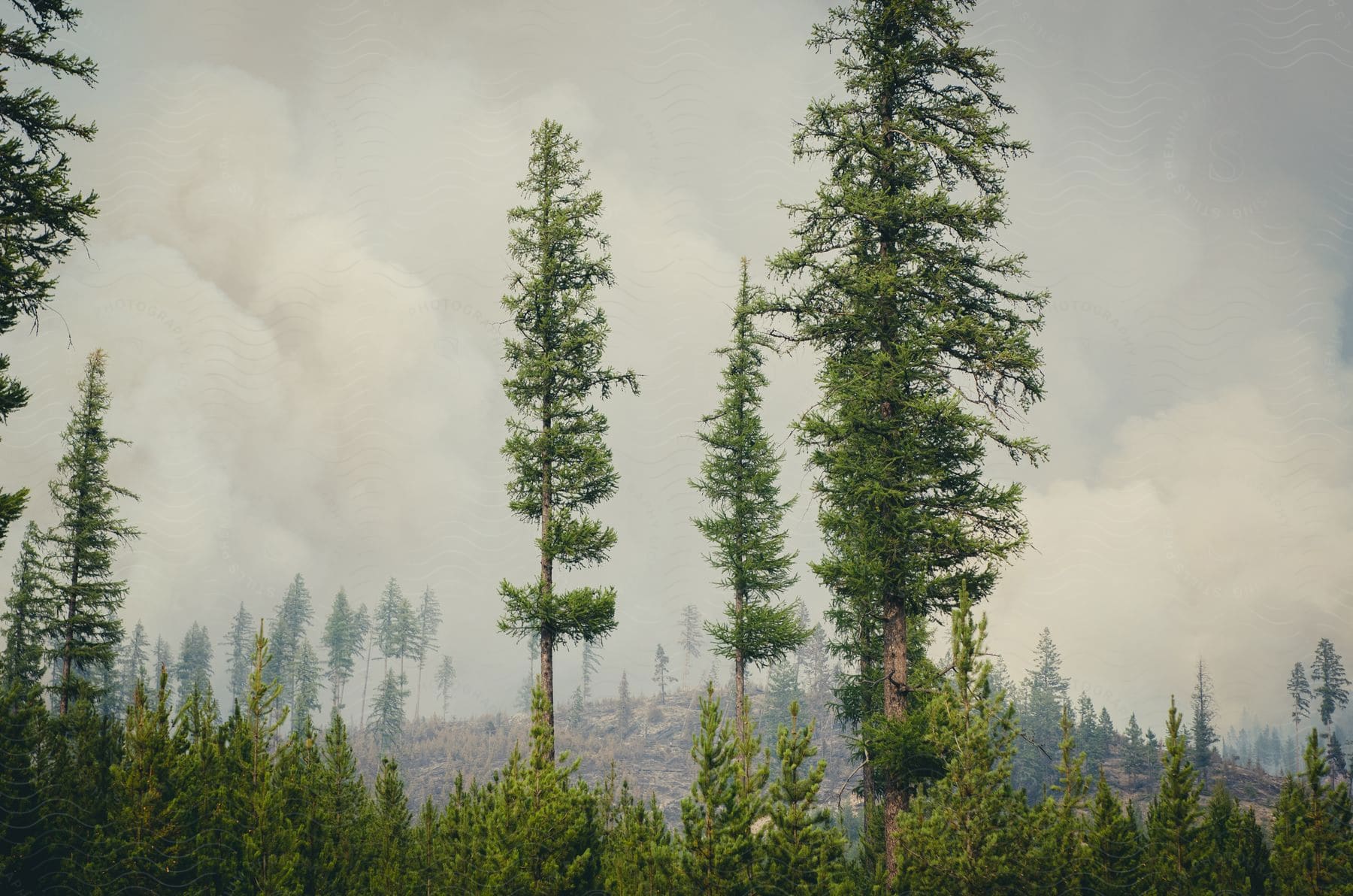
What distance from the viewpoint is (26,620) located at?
31047 mm

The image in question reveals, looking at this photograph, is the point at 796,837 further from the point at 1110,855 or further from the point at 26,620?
the point at 26,620

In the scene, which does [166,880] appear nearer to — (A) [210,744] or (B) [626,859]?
(A) [210,744]

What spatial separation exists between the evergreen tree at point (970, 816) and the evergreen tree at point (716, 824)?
2.02m

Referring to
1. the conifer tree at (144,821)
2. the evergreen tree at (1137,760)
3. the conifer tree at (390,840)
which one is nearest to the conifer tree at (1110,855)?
the conifer tree at (390,840)

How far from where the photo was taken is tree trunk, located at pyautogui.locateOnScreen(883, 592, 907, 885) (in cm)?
1116

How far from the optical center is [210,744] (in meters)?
10.3

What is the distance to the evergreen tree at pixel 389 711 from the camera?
68750 mm

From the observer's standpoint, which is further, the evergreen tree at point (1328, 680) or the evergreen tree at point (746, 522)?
the evergreen tree at point (1328, 680)

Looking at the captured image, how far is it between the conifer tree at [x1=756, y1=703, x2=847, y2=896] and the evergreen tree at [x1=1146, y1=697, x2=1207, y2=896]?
507 cm

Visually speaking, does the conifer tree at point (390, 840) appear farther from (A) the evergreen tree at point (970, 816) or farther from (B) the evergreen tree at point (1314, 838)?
(B) the evergreen tree at point (1314, 838)

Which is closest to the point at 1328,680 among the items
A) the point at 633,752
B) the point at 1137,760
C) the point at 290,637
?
the point at 1137,760

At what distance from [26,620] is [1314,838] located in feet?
140

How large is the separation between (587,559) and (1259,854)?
43.8 ft

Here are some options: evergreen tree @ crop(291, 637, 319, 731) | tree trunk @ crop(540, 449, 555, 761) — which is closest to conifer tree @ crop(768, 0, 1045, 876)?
tree trunk @ crop(540, 449, 555, 761)
